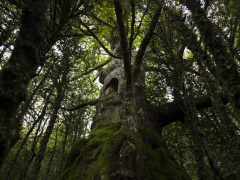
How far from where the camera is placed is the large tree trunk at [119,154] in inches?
108

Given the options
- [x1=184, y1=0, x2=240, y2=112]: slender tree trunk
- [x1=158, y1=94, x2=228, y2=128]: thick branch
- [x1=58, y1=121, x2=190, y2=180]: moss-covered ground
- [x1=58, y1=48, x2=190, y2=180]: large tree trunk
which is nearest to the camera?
[x1=184, y1=0, x2=240, y2=112]: slender tree trunk

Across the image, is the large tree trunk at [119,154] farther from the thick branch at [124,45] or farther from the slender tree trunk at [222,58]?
the slender tree trunk at [222,58]

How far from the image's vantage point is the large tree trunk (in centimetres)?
276

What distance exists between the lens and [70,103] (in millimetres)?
8000

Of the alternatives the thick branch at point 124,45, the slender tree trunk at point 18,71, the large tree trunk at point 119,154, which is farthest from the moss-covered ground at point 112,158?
the slender tree trunk at point 18,71

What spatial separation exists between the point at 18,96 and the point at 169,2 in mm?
5215

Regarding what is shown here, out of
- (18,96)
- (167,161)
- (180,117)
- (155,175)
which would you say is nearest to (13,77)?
(18,96)

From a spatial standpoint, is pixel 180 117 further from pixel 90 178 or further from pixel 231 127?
pixel 90 178

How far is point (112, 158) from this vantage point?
10.3 feet

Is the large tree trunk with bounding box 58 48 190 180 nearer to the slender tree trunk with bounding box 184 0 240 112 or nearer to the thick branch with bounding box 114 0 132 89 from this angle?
the thick branch with bounding box 114 0 132 89

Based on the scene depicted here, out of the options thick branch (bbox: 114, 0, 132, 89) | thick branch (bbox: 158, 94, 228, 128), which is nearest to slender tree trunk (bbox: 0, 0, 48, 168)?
thick branch (bbox: 114, 0, 132, 89)

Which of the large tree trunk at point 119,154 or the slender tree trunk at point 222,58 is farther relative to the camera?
the large tree trunk at point 119,154

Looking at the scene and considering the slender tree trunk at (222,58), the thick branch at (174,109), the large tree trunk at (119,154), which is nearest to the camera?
the slender tree trunk at (222,58)

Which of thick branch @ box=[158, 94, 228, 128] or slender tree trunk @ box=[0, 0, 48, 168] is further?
thick branch @ box=[158, 94, 228, 128]
